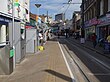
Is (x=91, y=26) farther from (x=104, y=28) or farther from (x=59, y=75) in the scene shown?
(x=59, y=75)

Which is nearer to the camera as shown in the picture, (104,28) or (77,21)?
(104,28)

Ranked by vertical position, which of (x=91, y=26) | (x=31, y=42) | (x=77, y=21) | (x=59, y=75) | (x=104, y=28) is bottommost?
(x=59, y=75)

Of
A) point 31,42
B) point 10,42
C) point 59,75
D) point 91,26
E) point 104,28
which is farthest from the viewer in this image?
point 91,26

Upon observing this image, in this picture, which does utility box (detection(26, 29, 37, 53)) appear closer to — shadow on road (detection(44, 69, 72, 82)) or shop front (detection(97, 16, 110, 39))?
shadow on road (detection(44, 69, 72, 82))

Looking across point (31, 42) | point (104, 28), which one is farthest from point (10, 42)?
point (104, 28)

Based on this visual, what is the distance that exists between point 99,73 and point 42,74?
9.26 ft

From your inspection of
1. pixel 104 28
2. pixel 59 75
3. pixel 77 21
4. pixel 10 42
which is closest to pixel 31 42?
pixel 10 42

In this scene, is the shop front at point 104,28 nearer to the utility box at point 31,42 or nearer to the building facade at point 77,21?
the utility box at point 31,42

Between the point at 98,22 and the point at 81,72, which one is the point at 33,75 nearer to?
the point at 81,72

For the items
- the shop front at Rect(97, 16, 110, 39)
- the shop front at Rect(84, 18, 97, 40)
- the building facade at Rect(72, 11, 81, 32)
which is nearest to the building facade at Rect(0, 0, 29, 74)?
the shop front at Rect(97, 16, 110, 39)

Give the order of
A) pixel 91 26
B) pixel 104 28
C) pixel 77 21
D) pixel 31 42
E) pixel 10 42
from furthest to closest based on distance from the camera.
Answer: pixel 77 21, pixel 91 26, pixel 104 28, pixel 31 42, pixel 10 42

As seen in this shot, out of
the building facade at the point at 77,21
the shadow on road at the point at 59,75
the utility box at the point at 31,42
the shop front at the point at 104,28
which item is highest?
the building facade at the point at 77,21

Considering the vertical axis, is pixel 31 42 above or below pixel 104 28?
below

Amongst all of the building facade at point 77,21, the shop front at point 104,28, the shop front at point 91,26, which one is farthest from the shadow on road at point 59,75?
the building facade at point 77,21
